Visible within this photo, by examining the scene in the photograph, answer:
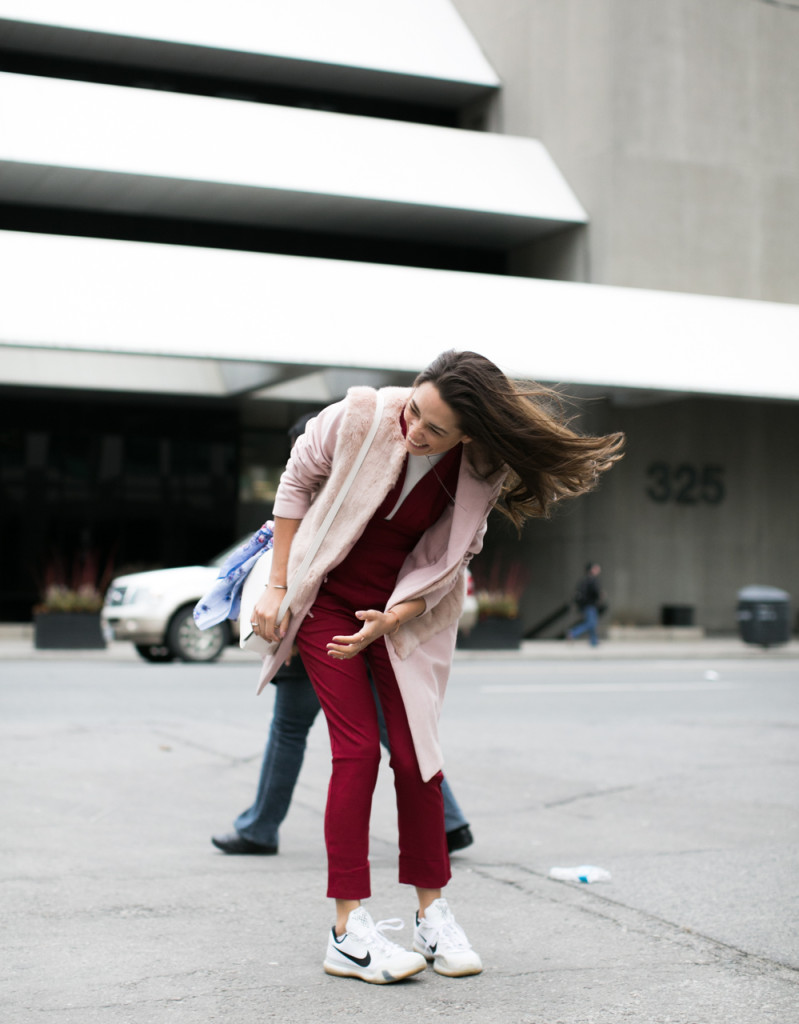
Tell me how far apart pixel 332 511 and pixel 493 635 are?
1738 cm

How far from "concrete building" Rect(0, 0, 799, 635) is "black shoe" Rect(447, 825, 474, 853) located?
16.9 meters

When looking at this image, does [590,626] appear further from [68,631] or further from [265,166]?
[265,166]

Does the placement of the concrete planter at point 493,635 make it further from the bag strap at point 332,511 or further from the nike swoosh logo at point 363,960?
the nike swoosh logo at point 363,960

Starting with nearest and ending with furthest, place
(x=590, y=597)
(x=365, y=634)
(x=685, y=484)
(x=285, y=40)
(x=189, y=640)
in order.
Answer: (x=365, y=634) < (x=189, y=640) < (x=590, y=597) < (x=285, y=40) < (x=685, y=484)

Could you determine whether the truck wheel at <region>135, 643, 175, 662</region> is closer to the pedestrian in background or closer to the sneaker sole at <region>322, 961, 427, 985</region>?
the pedestrian in background

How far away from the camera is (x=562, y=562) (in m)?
27.0

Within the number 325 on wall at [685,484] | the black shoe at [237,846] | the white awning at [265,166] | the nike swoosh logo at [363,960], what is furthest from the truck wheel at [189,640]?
the nike swoosh logo at [363,960]

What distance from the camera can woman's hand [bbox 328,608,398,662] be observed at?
11.8ft

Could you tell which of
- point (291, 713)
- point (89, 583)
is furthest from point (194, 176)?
point (291, 713)

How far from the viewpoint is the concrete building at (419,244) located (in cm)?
2302

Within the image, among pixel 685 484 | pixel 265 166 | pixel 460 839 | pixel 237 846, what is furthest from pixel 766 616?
pixel 237 846

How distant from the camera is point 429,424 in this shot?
3.55 metres

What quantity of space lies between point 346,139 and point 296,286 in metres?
4.64

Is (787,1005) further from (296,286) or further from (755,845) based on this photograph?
(296,286)
